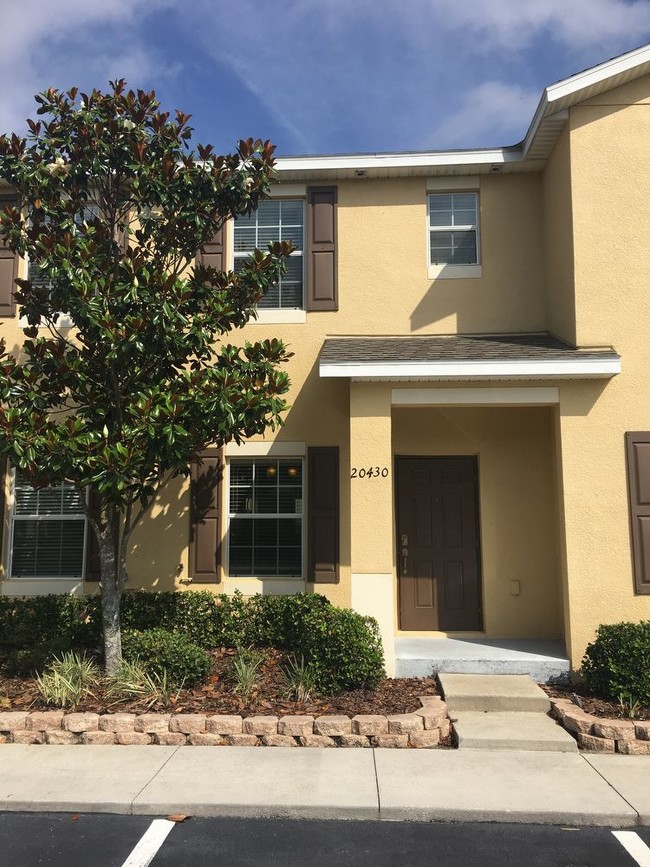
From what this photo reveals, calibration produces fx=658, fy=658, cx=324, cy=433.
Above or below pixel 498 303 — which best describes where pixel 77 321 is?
below

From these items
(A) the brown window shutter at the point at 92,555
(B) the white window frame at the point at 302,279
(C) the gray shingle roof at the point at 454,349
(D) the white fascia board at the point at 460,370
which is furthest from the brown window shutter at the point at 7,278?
(D) the white fascia board at the point at 460,370

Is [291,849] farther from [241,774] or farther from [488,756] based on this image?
[488,756]

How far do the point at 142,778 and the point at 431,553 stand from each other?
4.51m

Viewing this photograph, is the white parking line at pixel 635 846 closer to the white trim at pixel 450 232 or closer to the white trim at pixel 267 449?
the white trim at pixel 267 449

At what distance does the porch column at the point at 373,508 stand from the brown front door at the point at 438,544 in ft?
3.90

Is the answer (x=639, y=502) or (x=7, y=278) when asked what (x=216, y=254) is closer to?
(x=7, y=278)

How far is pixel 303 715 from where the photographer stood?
5.70m

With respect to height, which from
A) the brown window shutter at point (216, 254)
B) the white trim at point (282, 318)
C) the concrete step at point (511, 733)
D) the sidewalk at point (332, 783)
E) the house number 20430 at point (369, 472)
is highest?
the brown window shutter at point (216, 254)

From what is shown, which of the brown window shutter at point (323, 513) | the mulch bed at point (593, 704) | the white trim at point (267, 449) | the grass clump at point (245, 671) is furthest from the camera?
the white trim at point (267, 449)

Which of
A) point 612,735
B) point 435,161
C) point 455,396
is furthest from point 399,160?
point 612,735

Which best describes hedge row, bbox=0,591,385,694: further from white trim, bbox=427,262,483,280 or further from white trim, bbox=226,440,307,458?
white trim, bbox=427,262,483,280

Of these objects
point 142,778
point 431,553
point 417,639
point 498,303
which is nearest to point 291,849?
point 142,778

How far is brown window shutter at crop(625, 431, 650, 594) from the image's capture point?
6.86 metres

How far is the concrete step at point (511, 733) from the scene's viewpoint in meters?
5.42
